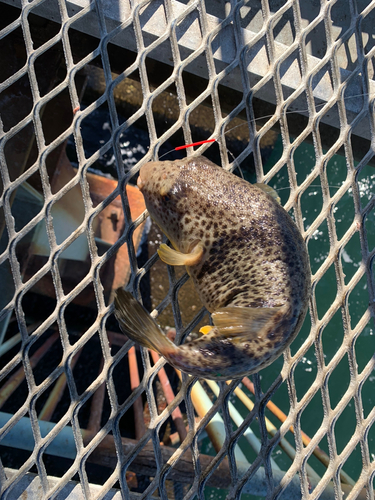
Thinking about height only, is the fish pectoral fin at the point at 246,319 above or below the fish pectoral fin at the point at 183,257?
below

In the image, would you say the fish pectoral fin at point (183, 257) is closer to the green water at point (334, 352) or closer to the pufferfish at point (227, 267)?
the pufferfish at point (227, 267)

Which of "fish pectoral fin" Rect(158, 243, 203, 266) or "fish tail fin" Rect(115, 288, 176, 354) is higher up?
"fish pectoral fin" Rect(158, 243, 203, 266)

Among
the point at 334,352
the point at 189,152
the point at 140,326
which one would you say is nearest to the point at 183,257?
the point at 140,326

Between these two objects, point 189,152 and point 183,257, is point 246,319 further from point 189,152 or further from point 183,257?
point 189,152

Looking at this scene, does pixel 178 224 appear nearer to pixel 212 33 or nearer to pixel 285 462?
pixel 212 33

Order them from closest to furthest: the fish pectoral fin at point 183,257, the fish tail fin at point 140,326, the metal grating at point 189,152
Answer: the fish tail fin at point 140,326, the fish pectoral fin at point 183,257, the metal grating at point 189,152

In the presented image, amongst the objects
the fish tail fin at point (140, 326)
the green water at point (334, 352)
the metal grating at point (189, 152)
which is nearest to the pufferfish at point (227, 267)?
the fish tail fin at point (140, 326)

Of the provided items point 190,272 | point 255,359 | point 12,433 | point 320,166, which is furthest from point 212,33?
point 12,433

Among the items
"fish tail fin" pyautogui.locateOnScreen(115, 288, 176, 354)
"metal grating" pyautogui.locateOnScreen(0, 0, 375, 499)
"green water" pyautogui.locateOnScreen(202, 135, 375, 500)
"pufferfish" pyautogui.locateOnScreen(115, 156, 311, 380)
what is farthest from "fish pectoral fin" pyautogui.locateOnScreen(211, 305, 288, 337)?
"green water" pyautogui.locateOnScreen(202, 135, 375, 500)

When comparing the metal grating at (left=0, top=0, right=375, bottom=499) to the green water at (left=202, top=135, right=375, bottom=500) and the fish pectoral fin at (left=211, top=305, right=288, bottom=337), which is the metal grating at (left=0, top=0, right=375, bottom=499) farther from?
the green water at (left=202, top=135, right=375, bottom=500)
